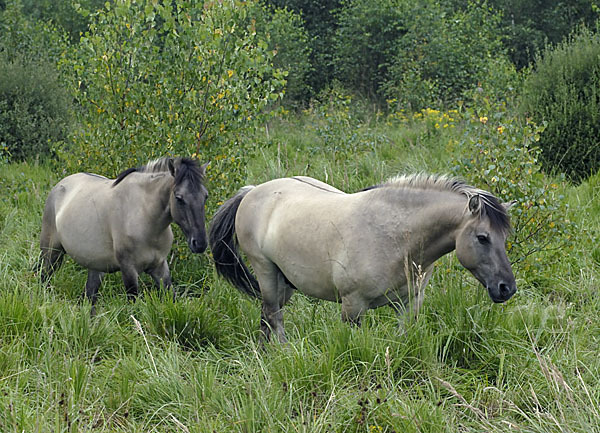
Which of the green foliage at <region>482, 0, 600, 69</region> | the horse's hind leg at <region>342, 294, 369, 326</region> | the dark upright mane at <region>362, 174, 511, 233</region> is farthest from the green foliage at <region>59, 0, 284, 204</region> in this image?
the green foliage at <region>482, 0, 600, 69</region>

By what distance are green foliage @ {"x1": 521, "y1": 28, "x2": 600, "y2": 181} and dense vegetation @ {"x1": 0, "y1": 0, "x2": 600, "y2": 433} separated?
0.11 feet

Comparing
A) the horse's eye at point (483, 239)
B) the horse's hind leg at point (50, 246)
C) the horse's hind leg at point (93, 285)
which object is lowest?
the horse's hind leg at point (93, 285)

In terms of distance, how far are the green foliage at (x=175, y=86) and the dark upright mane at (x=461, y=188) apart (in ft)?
8.08

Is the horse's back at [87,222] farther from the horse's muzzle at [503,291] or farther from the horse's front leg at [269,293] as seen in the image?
the horse's muzzle at [503,291]

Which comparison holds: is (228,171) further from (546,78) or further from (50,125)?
(50,125)

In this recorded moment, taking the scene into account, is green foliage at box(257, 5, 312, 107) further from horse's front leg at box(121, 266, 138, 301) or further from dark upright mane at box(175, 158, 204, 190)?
horse's front leg at box(121, 266, 138, 301)

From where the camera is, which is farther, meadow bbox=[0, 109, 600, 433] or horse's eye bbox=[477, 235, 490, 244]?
horse's eye bbox=[477, 235, 490, 244]

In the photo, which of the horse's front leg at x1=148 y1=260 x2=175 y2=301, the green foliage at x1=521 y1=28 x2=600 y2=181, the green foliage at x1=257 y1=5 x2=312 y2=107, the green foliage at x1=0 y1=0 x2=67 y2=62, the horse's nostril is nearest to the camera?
the horse's nostril

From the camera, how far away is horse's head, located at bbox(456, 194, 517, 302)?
13.2 feet

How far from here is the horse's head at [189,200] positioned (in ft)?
17.6

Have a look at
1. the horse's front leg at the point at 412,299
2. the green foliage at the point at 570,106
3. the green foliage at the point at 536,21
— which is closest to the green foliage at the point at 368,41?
the green foliage at the point at 536,21

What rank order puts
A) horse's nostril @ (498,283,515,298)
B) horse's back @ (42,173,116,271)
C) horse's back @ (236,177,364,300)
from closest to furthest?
horse's nostril @ (498,283,515,298) → horse's back @ (236,177,364,300) → horse's back @ (42,173,116,271)

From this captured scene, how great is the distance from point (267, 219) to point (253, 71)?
236 cm

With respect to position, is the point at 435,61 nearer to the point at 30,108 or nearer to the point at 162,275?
the point at 30,108
